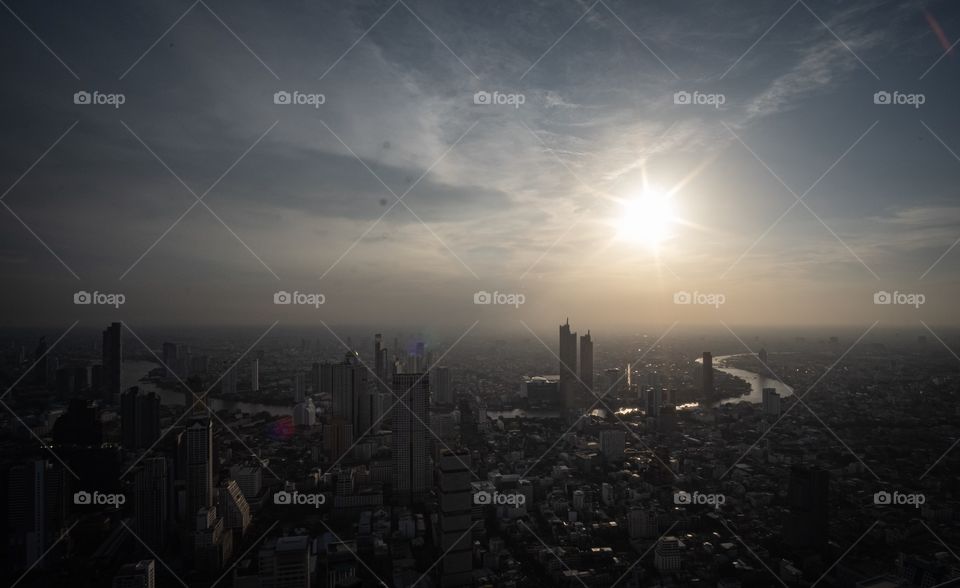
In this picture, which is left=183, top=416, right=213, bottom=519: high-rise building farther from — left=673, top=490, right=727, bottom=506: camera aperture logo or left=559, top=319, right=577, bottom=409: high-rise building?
left=559, top=319, right=577, bottom=409: high-rise building

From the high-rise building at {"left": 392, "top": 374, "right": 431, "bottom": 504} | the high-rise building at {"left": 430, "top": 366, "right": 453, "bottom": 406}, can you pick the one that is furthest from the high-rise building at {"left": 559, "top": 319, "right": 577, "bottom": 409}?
the high-rise building at {"left": 392, "top": 374, "right": 431, "bottom": 504}

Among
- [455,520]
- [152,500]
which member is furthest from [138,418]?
[455,520]

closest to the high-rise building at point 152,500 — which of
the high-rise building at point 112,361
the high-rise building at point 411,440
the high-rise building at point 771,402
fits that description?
the high-rise building at point 112,361

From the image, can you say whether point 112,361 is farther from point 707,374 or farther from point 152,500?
point 707,374

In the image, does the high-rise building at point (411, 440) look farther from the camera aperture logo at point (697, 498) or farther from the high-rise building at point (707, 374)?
the high-rise building at point (707, 374)

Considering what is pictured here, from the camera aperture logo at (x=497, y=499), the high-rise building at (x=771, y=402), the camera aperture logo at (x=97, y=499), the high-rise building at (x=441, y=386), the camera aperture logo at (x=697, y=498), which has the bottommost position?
the camera aperture logo at (x=697, y=498)

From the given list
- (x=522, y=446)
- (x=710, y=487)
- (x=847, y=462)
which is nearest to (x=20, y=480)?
(x=522, y=446)
